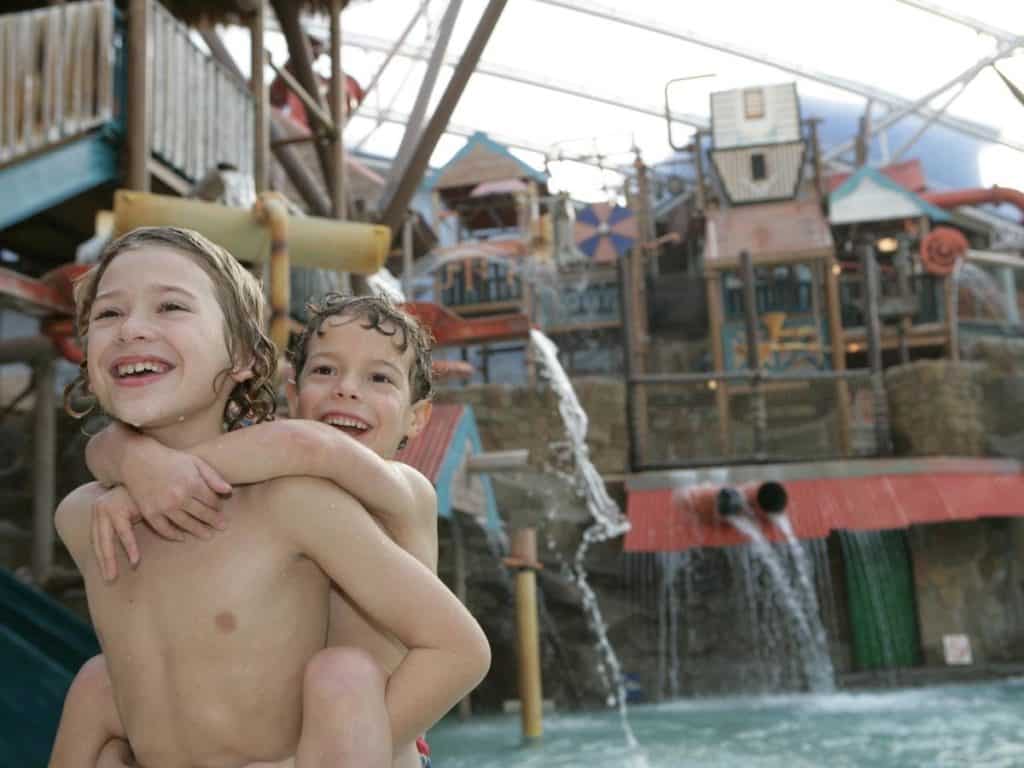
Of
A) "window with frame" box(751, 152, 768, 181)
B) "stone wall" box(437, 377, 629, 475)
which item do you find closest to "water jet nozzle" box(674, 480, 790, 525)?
"stone wall" box(437, 377, 629, 475)

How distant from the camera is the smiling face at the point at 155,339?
5.09 ft

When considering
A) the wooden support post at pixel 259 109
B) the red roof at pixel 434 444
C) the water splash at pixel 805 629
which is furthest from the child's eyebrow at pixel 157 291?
the water splash at pixel 805 629

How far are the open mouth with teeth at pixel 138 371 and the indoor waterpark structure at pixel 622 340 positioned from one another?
0.28m

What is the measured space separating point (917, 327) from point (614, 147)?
6.29m

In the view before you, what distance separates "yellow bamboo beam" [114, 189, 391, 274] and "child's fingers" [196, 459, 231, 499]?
3.73 m

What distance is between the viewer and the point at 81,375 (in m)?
1.64

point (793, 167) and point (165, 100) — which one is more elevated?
point (793, 167)

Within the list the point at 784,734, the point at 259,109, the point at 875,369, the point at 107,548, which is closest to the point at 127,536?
the point at 107,548

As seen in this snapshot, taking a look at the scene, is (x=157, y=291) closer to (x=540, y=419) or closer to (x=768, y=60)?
(x=540, y=419)

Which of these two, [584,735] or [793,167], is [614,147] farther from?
[584,735]

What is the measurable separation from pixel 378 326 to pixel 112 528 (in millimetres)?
616

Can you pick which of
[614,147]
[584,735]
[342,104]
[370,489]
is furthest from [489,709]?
[614,147]

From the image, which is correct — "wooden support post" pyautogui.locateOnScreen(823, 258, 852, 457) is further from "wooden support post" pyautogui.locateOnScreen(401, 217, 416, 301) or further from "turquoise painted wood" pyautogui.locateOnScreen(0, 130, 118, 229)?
"turquoise painted wood" pyautogui.locateOnScreen(0, 130, 118, 229)

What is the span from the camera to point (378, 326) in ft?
6.36
